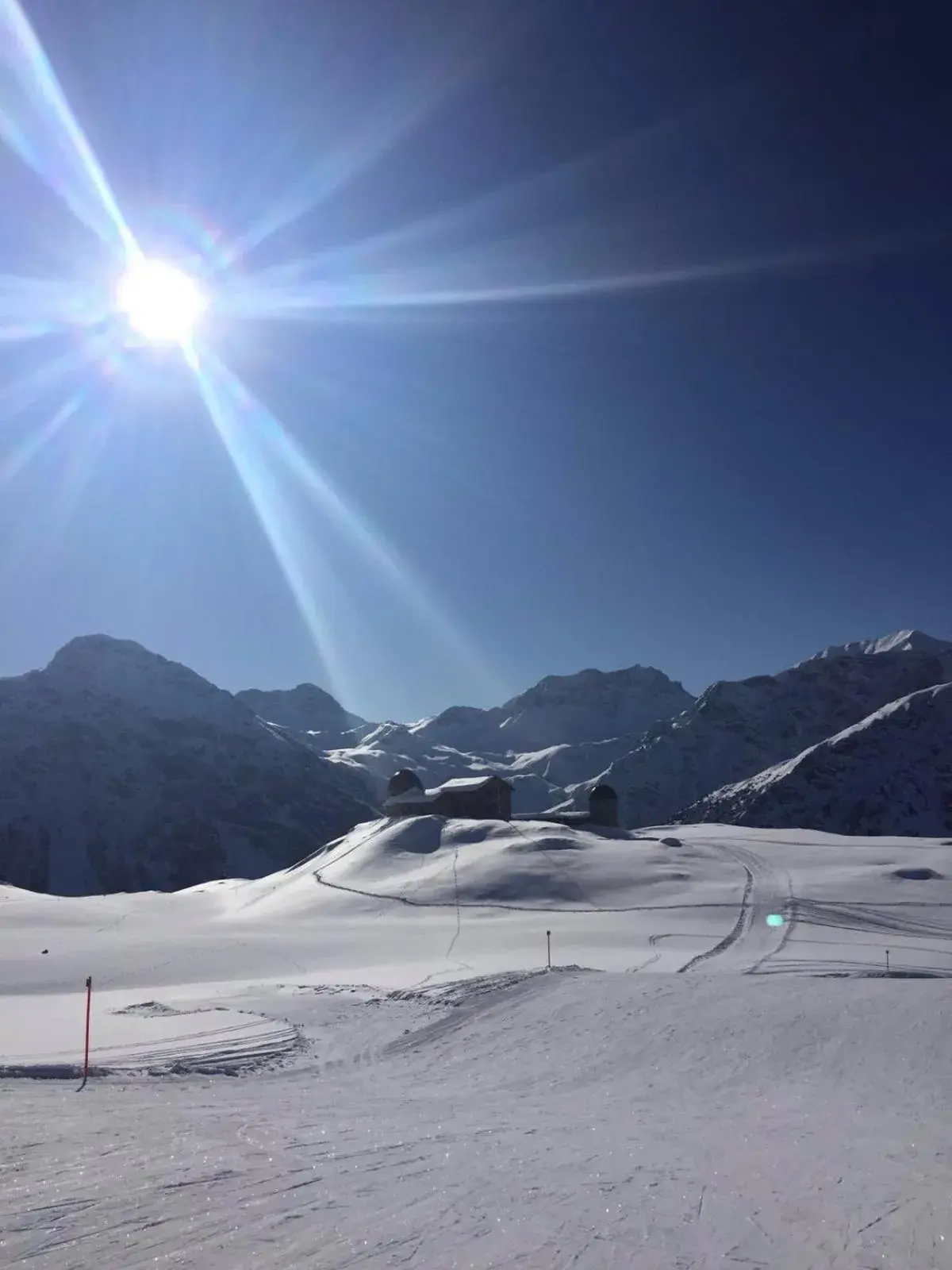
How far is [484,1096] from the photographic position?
13.5 meters

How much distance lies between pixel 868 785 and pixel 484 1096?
188767 millimetres

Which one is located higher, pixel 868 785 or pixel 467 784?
pixel 467 784

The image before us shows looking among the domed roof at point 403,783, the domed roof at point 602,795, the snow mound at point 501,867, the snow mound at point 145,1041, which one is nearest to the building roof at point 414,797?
the domed roof at point 403,783

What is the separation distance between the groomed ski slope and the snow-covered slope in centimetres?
14992

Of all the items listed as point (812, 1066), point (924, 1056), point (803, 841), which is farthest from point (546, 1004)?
point (803, 841)

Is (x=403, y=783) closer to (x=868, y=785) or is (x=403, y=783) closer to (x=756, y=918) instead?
(x=756, y=918)

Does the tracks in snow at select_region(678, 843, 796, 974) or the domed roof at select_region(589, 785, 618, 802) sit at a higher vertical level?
the domed roof at select_region(589, 785, 618, 802)

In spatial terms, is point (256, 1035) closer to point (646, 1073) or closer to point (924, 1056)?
point (646, 1073)

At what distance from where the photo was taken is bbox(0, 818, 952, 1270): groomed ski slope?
7426mm

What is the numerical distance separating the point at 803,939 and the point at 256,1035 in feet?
76.8

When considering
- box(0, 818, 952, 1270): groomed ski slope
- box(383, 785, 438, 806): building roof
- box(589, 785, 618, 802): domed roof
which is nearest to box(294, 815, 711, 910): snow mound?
box(0, 818, 952, 1270): groomed ski slope

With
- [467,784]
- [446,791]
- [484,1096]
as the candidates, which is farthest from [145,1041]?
[446,791]

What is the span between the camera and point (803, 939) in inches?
1271

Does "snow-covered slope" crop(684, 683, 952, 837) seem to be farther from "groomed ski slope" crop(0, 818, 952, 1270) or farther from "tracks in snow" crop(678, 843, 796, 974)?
"groomed ski slope" crop(0, 818, 952, 1270)
